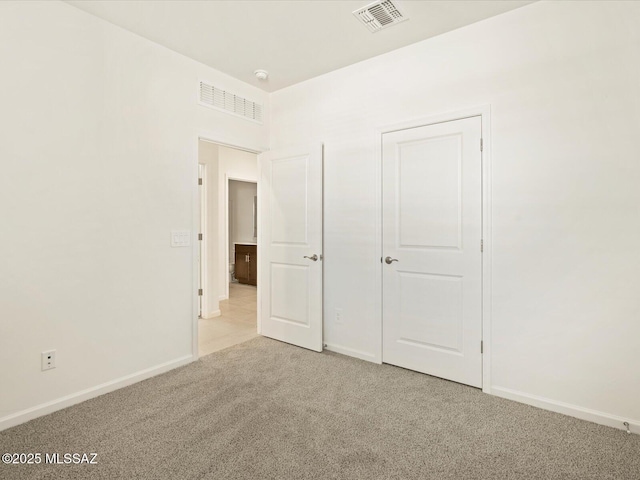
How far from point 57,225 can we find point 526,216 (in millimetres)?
→ 3185

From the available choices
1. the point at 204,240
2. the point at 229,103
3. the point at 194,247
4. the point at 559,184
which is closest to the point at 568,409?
the point at 559,184

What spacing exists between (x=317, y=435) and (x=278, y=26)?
2838 mm

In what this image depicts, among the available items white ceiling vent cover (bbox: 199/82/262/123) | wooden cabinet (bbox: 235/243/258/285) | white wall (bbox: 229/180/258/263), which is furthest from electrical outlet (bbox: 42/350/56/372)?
white wall (bbox: 229/180/258/263)

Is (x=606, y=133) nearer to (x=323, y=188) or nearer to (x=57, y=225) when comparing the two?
(x=323, y=188)

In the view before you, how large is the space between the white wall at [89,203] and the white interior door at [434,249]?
1.82 m

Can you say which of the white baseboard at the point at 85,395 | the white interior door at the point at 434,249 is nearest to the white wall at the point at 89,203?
the white baseboard at the point at 85,395

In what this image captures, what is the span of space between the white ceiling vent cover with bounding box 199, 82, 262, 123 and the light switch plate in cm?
121

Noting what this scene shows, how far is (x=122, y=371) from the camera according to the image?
2580 millimetres

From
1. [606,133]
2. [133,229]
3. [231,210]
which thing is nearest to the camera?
[606,133]

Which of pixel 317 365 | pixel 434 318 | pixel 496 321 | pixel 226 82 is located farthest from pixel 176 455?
pixel 226 82

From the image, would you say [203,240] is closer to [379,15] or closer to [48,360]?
[48,360]

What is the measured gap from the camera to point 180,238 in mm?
2959

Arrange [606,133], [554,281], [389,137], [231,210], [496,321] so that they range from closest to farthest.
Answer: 1. [606,133]
2. [554,281]
3. [496,321]
4. [389,137]
5. [231,210]

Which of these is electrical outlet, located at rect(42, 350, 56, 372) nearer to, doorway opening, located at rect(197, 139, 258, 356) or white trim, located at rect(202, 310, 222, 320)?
doorway opening, located at rect(197, 139, 258, 356)
